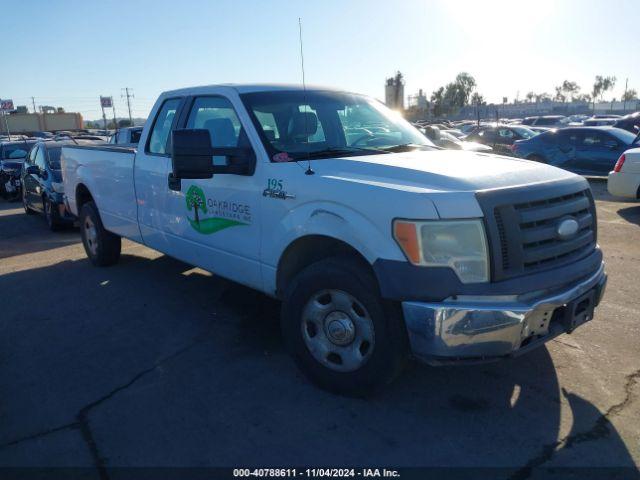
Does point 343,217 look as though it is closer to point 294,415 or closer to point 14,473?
point 294,415

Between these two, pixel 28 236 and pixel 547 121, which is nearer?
pixel 28 236

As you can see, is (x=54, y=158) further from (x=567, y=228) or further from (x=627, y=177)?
(x=627, y=177)

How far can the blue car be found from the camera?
1314 cm

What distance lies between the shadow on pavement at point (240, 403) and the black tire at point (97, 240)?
1676mm

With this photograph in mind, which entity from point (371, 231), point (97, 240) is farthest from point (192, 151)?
point (97, 240)

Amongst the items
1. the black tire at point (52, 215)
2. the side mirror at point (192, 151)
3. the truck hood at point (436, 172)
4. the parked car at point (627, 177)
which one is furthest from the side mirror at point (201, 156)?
the parked car at point (627, 177)

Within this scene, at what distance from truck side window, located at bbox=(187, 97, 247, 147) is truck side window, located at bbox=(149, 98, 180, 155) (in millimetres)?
389

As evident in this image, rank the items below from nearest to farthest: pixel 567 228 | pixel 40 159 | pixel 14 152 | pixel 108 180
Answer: pixel 567 228 < pixel 108 180 < pixel 40 159 < pixel 14 152

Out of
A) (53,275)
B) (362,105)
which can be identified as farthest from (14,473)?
(53,275)

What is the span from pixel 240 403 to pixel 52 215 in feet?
25.2

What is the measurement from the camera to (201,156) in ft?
11.9

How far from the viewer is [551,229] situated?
3.11m

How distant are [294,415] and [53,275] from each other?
4.63 m

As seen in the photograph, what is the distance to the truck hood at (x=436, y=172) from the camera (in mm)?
3049
